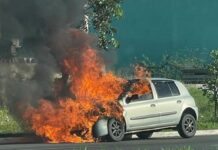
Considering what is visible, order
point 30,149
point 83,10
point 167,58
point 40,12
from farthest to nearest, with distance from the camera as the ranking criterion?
point 167,58 < point 83,10 < point 40,12 < point 30,149

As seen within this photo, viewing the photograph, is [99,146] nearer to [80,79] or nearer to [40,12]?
[80,79]

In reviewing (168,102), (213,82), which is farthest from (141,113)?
(213,82)

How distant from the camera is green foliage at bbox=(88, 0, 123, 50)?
21.1m

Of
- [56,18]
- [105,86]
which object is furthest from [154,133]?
[56,18]

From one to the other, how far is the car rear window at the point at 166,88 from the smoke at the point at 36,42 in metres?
2.41

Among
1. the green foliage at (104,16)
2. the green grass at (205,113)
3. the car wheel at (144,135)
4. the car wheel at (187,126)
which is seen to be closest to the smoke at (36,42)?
the green foliage at (104,16)

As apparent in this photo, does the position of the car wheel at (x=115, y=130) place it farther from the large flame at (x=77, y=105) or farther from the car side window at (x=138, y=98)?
the car side window at (x=138, y=98)

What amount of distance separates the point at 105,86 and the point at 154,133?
364 cm

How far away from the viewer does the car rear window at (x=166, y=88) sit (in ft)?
62.6

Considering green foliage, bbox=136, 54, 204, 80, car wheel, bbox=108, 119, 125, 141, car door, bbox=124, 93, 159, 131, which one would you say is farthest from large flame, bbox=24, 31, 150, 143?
green foliage, bbox=136, 54, 204, 80

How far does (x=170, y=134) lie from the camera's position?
21.2 m

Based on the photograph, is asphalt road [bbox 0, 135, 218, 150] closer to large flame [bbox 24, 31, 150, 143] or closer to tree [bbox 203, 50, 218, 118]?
large flame [bbox 24, 31, 150, 143]

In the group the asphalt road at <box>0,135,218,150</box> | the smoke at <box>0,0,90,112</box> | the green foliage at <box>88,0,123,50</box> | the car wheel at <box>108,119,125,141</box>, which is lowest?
the asphalt road at <box>0,135,218,150</box>

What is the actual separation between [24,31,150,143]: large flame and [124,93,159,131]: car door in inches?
12.0
